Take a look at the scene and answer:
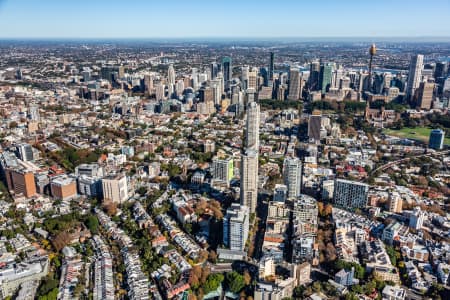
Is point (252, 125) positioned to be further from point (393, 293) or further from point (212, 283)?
point (393, 293)

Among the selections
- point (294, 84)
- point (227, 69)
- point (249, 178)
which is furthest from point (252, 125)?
point (227, 69)

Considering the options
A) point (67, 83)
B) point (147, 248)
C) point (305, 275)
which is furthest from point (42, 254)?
point (67, 83)

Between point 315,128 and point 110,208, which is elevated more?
point 315,128

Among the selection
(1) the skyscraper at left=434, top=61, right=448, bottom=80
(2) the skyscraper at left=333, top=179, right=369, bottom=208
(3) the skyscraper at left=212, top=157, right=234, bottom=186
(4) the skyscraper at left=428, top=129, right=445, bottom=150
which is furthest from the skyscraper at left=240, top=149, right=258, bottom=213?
(1) the skyscraper at left=434, top=61, right=448, bottom=80

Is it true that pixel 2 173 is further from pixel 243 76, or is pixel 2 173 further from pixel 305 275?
pixel 243 76

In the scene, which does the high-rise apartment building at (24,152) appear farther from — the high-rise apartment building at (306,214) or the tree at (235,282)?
the high-rise apartment building at (306,214)

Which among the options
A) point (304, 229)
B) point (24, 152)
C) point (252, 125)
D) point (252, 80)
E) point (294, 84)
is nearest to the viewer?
point (304, 229)
